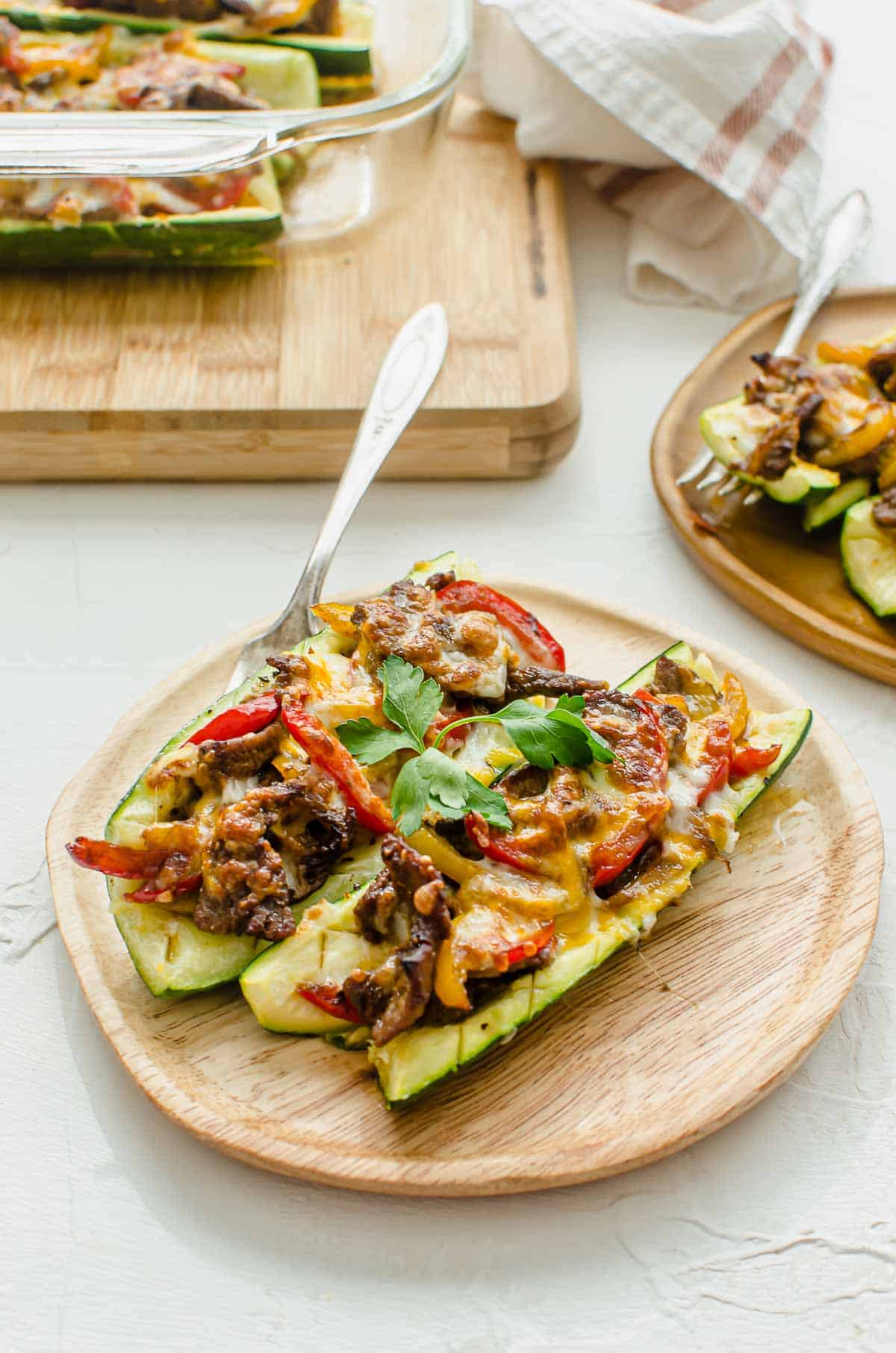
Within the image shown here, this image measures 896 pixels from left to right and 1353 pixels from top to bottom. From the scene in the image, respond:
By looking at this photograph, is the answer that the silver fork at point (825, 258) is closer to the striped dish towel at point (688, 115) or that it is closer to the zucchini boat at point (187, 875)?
the striped dish towel at point (688, 115)

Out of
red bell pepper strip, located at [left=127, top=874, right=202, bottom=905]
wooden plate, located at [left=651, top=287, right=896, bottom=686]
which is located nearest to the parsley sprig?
red bell pepper strip, located at [left=127, top=874, right=202, bottom=905]

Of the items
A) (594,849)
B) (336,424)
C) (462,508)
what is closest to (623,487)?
(462,508)

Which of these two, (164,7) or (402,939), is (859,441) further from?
(164,7)

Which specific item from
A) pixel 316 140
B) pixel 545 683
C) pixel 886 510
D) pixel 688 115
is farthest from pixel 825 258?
pixel 545 683

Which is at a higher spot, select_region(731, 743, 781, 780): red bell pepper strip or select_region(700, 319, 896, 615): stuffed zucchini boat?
select_region(700, 319, 896, 615): stuffed zucchini boat

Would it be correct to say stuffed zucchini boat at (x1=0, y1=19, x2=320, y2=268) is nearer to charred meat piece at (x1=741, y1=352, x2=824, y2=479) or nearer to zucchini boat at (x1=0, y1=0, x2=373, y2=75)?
zucchini boat at (x1=0, y1=0, x2=373, y2=75)

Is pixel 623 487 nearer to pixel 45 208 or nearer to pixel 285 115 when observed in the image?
pixel 285 115

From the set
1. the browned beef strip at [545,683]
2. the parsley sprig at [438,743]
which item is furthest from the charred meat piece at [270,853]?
the browned beef strip at [545,683]
